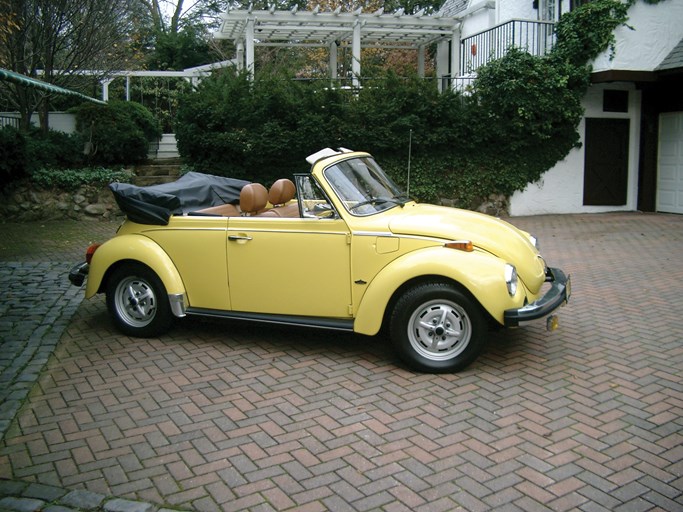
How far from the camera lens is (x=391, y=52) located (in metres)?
30.9

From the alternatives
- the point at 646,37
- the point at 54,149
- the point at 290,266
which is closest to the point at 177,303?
the point at 290,266

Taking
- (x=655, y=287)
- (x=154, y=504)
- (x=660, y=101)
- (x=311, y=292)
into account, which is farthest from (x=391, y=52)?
(x=154, y=504)

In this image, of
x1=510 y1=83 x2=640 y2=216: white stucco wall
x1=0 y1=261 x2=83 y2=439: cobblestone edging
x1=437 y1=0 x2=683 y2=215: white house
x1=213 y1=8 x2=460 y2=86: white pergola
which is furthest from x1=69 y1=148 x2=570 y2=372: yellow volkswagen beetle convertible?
x1=437 y1=0 x2=683 y2=215: white house

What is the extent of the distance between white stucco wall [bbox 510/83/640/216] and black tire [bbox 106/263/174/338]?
11831 mm

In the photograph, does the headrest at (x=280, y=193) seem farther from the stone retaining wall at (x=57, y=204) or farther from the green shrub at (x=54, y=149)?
the green shrub at (x=54, y=149)

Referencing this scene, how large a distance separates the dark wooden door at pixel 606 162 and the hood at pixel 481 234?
12074mm

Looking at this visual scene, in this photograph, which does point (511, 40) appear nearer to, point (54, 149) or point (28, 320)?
point (54, 149)

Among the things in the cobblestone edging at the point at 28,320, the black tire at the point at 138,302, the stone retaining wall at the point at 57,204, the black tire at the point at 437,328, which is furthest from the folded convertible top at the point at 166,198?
the stone retaining wall at the point at 57,204

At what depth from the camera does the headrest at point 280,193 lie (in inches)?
273

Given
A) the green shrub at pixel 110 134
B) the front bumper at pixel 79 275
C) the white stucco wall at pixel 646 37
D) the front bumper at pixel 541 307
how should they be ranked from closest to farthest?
the front bumper at pixel 541 307 → the front bumper at pixel 79 275 → the white stucco wall at pixel 646 37 → the green shrub at pixel 110 134

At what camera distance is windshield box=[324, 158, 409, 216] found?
19.5 feet

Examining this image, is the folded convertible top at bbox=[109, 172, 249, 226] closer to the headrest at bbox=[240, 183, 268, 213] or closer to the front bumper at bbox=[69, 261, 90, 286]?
the headrest at bbox=[240, 183, 268, 213]

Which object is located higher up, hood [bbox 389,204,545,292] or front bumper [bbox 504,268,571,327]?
hood [bbox 389,204,545,292]

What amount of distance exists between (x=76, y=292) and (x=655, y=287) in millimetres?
7458
